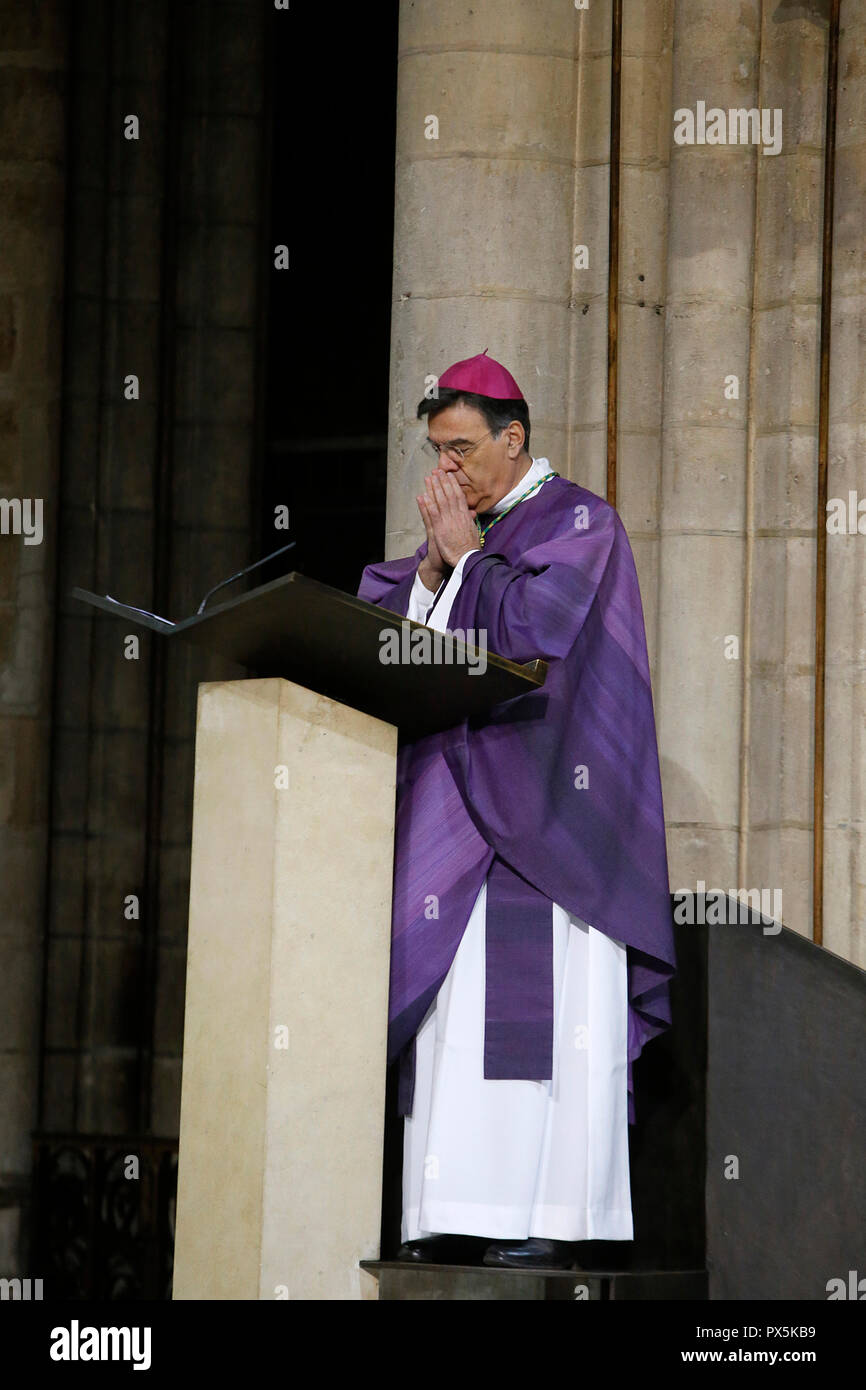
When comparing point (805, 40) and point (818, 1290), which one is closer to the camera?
point (818, 1290)

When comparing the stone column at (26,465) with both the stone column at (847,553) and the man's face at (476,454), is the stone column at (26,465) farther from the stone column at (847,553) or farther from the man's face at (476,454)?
the man's face at (476,454)

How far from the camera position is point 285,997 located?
11.5 ft

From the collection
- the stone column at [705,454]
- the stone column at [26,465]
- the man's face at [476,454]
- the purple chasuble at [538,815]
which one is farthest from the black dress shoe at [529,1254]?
the stone column at [26,465]

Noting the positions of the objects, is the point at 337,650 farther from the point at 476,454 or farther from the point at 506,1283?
the point at 506,1283

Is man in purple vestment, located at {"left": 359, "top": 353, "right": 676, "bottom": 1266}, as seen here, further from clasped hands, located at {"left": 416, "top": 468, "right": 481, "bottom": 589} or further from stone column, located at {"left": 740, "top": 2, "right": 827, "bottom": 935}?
stone column, located at {"left": 740, "top": 2, "right": 827, "bottom": 935}

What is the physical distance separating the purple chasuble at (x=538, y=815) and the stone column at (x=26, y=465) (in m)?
3.75

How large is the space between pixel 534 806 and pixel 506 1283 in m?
0.89

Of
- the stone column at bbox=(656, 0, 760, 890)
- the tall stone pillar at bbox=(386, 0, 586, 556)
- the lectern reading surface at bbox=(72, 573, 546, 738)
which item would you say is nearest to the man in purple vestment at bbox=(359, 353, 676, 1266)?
the lectern reading surface at bbox=(72, 573, 546, 738)

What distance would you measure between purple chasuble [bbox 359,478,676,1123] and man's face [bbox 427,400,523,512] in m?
0.22

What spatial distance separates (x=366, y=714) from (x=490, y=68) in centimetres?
263

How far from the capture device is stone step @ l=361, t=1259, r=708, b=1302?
140 inches

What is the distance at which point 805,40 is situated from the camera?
5578 millimetres

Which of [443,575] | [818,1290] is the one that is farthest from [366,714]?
[818,1290]

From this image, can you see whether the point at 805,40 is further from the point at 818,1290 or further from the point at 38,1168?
the point at 38,1168
